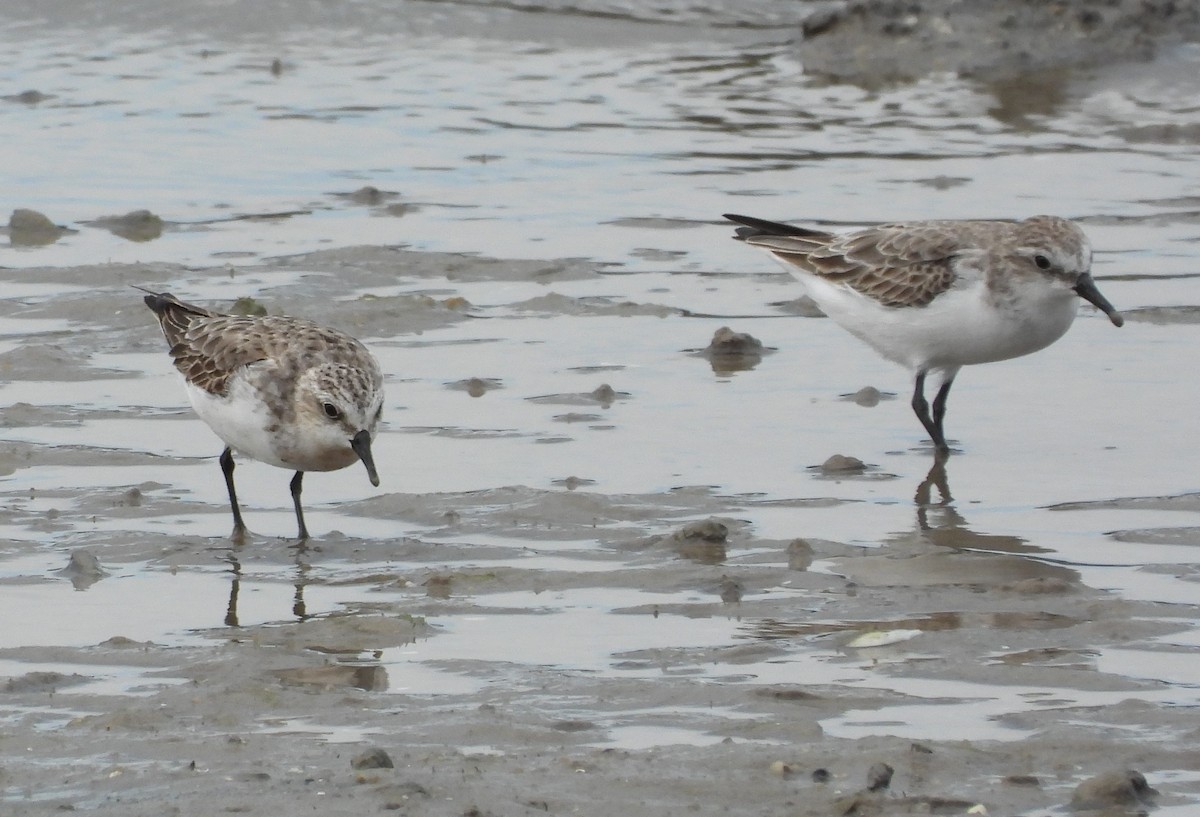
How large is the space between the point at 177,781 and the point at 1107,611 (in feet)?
10.7

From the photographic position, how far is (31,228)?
1330 cm

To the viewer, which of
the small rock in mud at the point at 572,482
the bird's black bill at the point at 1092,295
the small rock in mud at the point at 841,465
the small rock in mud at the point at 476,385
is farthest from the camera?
the small rock in mud at the point at 476,385

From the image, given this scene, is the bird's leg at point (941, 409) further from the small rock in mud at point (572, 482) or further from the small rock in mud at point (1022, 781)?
the small rock in mud at point (1022, 781)

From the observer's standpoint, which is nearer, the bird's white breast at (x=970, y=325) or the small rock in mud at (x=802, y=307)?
the bird's white breast at (x=970, y=325)

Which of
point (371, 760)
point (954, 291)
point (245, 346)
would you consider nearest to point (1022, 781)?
point (371, 760)

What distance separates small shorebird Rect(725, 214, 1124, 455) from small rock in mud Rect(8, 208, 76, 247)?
17.4ft

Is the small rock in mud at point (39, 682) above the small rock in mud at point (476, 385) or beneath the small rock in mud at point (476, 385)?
above

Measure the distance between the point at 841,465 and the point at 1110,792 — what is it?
4037mm

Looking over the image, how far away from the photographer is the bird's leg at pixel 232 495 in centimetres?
822

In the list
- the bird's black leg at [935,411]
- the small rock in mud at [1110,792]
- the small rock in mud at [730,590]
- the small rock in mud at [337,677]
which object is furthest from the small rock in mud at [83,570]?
the bird's black leg at [935,411]

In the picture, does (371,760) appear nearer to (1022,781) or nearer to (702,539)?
(1022,781)

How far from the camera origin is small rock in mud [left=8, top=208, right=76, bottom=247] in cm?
1321

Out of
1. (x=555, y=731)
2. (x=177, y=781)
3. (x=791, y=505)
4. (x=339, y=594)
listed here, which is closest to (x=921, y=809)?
(x=555, y=731)

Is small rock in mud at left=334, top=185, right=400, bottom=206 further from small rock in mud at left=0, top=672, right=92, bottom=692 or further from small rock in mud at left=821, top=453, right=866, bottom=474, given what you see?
small rock in mud at left=0, top=672, right=92, bottom=692
